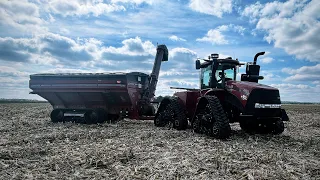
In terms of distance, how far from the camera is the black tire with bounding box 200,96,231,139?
28.7ft

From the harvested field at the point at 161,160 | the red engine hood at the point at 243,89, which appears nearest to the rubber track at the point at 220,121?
the harvested field at the point at 161,160

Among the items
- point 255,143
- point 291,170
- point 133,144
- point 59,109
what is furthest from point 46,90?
point 291,170

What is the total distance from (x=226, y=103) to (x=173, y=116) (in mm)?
2800

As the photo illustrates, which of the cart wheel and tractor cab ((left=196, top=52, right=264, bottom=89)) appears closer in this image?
tractor cab ((left=196, top=52, right=264, bottom=89))

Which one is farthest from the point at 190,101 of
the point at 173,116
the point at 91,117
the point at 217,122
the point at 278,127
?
the point at 91,117

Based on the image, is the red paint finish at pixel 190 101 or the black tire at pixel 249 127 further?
the red paint finish at pixel 190 101

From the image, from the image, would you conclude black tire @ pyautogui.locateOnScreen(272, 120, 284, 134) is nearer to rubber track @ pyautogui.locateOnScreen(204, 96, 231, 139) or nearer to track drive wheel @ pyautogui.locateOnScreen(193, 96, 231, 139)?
track drive wheel @ pyautogui.locateOnScreen(193, 96, 231, 139)

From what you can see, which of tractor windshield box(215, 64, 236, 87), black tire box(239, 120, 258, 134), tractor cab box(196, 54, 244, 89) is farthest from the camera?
black tire box(239, 120, 258, 134)

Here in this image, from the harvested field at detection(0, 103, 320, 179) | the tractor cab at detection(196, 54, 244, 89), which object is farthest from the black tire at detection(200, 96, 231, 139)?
the tractor cab at detection(196, 54, 244, 89)

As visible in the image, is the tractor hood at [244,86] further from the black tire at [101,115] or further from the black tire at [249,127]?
the black tire at [101,115]

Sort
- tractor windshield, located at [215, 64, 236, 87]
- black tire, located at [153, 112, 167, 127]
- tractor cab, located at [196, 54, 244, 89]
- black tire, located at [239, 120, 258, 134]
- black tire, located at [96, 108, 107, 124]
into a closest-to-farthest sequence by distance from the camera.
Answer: tractor cab, located at [196, 54, 244, 89] → tractor windshield, located at [215, 64, 236, 87] → black tire, located at [239, 120, 258, 134] → black tire, located at [153, 112, 167, 127] → black tire, located at [96, 108, 107, 124]

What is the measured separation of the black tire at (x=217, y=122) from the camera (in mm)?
8750

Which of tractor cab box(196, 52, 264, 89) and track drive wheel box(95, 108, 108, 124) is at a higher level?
tractor cab box(196, 52, 264, 89)

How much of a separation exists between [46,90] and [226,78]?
11.0 m
